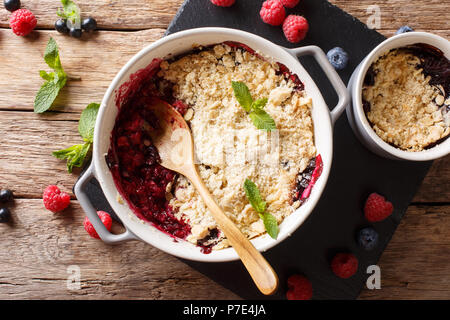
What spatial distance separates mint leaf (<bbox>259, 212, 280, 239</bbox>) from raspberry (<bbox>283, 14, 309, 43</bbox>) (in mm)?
623

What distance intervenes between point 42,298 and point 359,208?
128cm

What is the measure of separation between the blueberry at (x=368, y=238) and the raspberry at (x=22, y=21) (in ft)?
4.77

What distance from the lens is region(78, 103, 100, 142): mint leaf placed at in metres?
1.52

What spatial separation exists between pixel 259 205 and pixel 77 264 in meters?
0.82

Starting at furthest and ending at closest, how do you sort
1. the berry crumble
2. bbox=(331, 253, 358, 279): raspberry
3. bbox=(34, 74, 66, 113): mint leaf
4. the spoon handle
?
bbox=(34, 74, 66, 113): mint leaf < bbox=(331, 253, 358, 279): raspberry < the berry crumble < the spoon handle

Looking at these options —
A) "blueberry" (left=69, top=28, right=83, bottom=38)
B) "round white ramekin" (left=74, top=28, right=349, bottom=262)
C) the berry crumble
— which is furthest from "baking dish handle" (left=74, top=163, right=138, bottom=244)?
the berry crumble

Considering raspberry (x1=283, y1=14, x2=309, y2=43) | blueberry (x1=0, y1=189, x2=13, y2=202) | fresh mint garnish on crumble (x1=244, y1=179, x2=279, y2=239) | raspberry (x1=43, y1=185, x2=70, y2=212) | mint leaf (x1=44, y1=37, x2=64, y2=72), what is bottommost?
blueberry (x1=0, y1=189, x2=13, y2=202)

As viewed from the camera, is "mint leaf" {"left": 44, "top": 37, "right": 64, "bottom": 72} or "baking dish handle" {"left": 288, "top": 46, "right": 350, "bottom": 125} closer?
"baking dish handle" {"left": 288, "top": 46, "right": 350, "bottom": 125}

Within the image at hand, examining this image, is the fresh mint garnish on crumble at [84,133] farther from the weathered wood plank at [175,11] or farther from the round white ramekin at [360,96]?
the round white ramekin at [360,96]

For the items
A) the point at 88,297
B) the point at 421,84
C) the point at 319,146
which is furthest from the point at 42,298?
the point at 421,84

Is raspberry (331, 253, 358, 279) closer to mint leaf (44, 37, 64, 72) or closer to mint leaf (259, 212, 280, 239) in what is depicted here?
mint leaf (259, 212, 280, 239)

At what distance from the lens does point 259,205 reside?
127 centimetres

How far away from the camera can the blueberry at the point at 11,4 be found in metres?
1.58

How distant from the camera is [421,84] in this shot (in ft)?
4.54
